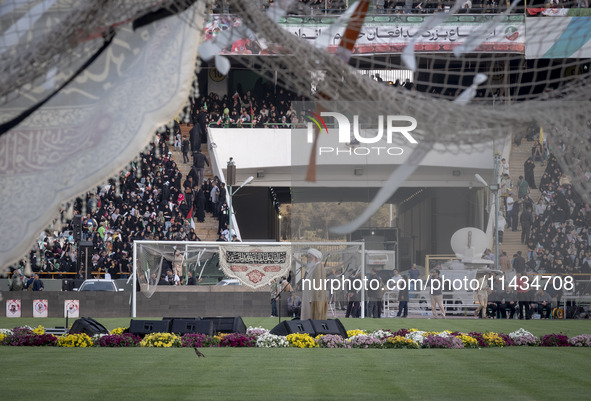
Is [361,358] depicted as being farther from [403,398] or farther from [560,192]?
[560,192]

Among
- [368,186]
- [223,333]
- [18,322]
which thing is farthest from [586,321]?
[18,322]

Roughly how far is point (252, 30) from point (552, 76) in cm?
325

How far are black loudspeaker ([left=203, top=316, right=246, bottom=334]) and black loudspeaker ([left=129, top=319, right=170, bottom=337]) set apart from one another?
47.1 inches

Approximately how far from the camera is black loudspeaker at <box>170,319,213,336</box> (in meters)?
22.9

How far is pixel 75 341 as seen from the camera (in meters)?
21.9

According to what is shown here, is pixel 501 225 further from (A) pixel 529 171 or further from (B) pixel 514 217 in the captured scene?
(A) pixel 529 171

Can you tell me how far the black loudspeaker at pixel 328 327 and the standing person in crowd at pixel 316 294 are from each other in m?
1.63

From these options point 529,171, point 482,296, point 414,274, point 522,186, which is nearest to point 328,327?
point 414,274

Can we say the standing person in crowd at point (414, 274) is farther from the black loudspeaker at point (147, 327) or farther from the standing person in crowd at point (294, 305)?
the black loudspeaker at point (147, 327)

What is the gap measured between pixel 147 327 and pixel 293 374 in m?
7.94

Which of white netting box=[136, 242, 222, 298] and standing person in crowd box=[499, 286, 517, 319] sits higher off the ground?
white netting box=[136, 242, 222, 298]

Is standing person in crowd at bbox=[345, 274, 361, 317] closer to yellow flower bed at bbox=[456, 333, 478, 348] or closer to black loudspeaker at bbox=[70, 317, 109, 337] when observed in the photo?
yellow flower bed at bbox=[456, 333, 478, 348]

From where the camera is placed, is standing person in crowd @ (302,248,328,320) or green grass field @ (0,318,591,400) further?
standing person in crowd @ (302,248,328,320)

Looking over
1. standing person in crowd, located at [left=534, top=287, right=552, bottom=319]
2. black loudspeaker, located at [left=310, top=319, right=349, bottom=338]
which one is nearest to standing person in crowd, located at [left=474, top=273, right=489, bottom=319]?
standing person in crowd, located at [left=534, top=287, right=552, bottom=319]
